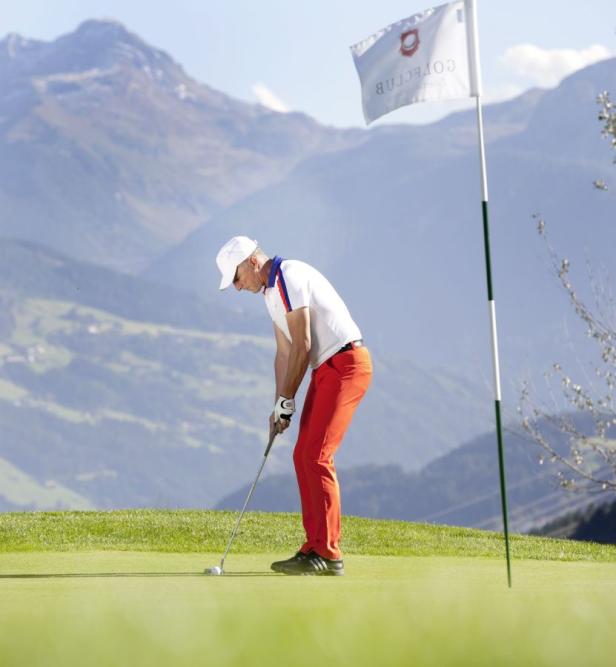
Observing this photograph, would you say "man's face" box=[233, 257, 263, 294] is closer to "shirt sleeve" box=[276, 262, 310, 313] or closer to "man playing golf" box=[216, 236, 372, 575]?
"man playing golf" box=[216, 236, 372, 575]

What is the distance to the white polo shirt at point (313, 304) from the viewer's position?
382 inches

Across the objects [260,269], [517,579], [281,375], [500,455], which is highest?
[260,269]

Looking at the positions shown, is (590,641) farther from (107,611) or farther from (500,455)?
(500,455)

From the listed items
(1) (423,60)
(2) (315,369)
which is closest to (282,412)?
(2) (315,369)

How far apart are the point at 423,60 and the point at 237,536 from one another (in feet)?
23.4

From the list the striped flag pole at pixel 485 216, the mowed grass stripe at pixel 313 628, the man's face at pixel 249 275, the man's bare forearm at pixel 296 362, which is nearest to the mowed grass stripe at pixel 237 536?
the man's bare forearm at pixel 296 362

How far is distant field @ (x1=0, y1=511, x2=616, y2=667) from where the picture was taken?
464 centimetres

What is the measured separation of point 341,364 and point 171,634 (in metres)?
5.22

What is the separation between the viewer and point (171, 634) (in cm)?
489

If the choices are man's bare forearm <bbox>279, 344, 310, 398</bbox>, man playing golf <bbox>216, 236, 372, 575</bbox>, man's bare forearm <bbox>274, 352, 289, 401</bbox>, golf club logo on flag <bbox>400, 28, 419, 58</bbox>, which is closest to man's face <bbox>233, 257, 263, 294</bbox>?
man playing golf <bbox>216, 236, 372, 575</bbox>

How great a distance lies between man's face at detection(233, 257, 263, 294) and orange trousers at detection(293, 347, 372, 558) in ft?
2.59

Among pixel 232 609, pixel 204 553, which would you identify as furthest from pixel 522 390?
pixel 232 609

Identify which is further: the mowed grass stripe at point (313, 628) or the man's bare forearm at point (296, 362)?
the man's bare forearm at point (296, 362)

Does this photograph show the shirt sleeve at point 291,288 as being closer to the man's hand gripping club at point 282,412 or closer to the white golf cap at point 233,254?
the white golf cap at point 233,254
